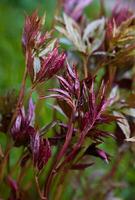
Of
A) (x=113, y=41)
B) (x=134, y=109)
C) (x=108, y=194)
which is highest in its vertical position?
(x=113, y=41)

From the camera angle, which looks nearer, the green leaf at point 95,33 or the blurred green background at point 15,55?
the green leaf at point 95,33

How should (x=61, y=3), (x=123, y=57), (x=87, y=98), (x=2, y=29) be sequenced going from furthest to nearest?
(x=2, y=29) < (x=61, y=3) < (x=123, y=57) < (x=87, y=98)

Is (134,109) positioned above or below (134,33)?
below

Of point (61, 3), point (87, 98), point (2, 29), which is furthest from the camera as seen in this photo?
point (2, 29)

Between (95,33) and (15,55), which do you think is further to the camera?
(15,55)

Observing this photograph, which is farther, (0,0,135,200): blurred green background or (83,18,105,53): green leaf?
(0,0,135,200): blurred green background

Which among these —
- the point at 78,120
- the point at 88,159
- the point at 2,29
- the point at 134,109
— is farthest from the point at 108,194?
the point at 2,29

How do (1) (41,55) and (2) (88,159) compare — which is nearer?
(1) (41,55)

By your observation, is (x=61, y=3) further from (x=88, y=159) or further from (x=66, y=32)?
(x=88, y=159)
